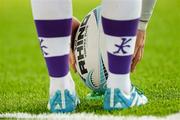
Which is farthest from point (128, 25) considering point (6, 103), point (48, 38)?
point (6, 103)

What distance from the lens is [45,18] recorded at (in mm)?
3451

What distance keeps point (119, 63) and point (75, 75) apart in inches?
75.2

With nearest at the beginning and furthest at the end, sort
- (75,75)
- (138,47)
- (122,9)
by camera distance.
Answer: (122,9)
(138,47)
(75,75)

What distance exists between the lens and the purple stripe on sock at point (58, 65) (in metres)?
3.53

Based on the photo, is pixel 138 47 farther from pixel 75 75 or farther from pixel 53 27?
pixel 75 75

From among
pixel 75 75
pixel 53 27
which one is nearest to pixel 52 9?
pixel 53 27

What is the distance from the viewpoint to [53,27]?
3467 mm

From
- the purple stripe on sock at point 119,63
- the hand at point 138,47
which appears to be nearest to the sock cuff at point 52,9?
the purple stripe on sock at point 119,63

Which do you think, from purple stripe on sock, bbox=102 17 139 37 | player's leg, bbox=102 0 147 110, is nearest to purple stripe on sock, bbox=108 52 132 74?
player's leg, bbox=102 0 147 110

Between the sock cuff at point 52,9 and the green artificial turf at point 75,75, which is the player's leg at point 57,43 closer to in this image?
the sock cuff at point 52,9

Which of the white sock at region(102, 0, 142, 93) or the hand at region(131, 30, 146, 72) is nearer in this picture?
the white sock at region(102, 0, 142, 93)

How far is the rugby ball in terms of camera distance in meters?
3.87

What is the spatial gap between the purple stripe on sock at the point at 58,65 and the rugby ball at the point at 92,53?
1.08ft

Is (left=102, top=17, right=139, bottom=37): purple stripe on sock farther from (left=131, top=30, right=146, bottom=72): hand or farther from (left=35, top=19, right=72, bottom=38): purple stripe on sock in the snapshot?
(left=131, top=30, right=146, bottom=72): hand
